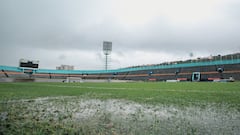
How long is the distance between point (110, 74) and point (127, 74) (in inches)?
312

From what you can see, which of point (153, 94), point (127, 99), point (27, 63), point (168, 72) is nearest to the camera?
point (127, 99)

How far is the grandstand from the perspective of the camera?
4519 cm

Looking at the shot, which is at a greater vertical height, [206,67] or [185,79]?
[206,67]

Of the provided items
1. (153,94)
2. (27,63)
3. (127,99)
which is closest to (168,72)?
(27,63)

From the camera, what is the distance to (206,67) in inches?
1984

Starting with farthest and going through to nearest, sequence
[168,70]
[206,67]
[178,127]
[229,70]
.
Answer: [168,70], [206,67], [229,70], [178,127]

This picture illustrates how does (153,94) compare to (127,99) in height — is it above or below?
below

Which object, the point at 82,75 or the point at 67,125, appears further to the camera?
the point at 82,75

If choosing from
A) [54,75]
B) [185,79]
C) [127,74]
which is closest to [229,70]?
[185,79]

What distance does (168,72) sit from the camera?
6000 centimetres

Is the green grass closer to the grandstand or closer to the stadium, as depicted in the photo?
the stadium

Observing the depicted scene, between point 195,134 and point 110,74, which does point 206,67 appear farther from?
point 195,134

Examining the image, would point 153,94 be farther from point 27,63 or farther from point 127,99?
point 27,63

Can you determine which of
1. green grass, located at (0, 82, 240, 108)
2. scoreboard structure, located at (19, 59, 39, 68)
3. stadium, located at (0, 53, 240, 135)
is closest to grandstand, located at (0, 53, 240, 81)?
stadium, located at (0, 53, 240, 135)
